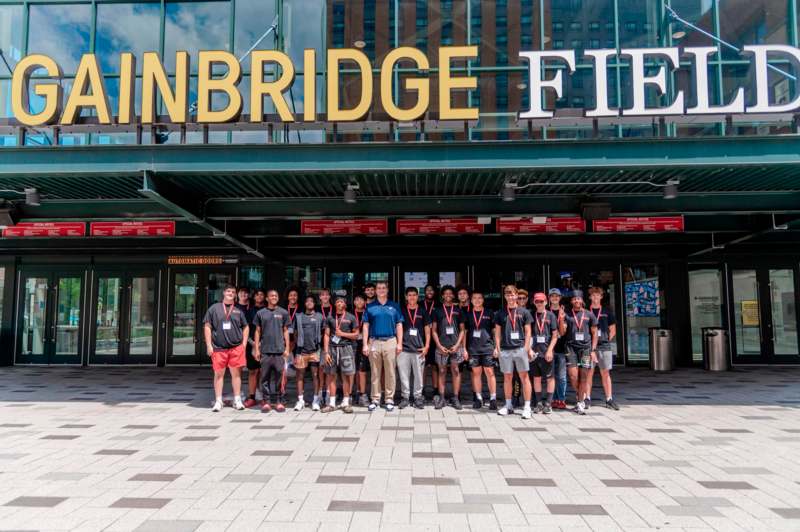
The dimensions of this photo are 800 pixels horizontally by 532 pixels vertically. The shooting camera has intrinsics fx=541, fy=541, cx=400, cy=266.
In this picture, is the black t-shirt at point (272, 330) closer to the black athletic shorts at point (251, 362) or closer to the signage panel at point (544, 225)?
the black athletic shorts at point (251, 362)

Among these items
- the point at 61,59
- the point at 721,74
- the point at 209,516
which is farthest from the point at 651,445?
the point at 61,59

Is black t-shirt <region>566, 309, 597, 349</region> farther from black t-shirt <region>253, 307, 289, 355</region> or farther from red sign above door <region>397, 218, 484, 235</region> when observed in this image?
black t-shirt <region>253, 307, 289, 355</region>

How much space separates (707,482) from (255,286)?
1154cm

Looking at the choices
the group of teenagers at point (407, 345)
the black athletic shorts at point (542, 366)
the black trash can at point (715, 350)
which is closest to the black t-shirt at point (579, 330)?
the group of teenagers at point (407, 345)

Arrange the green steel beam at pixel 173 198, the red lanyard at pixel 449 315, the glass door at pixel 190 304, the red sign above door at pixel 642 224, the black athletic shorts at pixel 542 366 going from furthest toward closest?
the glass door at pixel 190 304, the red sign above door at pixel 642 224, the red lanyard at pixel 449 315, the black athletic shorts at pixel 542 366, the green steel beam at pixel 173 198

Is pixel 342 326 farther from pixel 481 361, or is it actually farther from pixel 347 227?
pixel 347 227

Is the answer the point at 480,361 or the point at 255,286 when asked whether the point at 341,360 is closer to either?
the point at 480,361

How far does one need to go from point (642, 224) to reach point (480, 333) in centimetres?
474

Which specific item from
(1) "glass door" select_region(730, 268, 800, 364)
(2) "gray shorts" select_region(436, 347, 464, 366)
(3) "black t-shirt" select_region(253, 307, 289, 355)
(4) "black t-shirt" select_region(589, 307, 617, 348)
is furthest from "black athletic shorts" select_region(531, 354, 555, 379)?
(1) "glass door" select_region(730, 268, 800, 364)

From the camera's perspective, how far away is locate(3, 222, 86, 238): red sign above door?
440 inches

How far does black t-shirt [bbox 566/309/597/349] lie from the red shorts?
501 centimetres

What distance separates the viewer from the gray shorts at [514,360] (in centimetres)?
775

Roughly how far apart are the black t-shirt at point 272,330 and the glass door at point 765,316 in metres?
11.8

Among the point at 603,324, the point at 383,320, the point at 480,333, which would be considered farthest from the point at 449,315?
the point at 603,324
